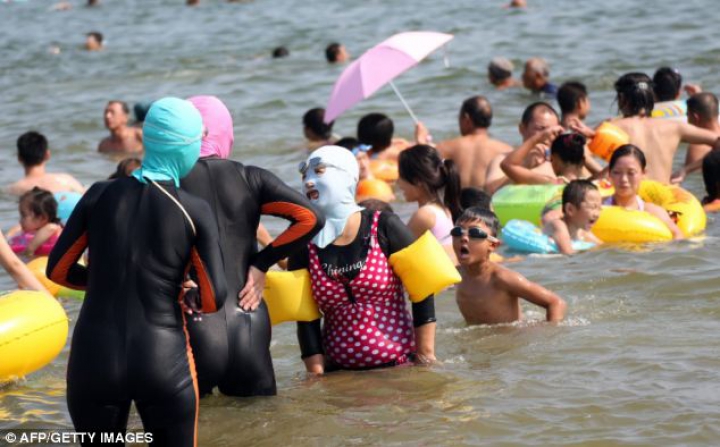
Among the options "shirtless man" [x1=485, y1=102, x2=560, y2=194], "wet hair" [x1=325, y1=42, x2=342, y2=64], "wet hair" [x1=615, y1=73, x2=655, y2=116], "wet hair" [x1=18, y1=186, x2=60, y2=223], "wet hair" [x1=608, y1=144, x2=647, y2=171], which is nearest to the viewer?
"wet hair" [x1=608, y1=144, x2=647, y2=171]

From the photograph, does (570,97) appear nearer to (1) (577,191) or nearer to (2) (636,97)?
(2) (636,97)

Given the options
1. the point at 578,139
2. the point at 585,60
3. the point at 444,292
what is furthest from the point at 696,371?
the point at 585,60

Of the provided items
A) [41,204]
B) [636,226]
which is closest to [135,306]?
[636,226]

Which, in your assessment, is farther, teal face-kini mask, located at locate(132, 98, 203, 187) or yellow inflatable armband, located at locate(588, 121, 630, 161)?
yellow inflatable armband, located at locate(588, 121, 630, 161)

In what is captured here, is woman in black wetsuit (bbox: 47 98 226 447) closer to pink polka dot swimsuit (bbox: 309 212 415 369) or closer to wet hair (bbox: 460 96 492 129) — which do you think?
pink polka dot swimsuit (bbox: 309 212 415 369)

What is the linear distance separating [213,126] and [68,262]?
0.93 meters

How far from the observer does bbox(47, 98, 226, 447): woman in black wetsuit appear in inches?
153

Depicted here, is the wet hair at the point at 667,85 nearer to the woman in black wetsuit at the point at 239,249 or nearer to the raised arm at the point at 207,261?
the woman in black wetsuit at the point at 239,249

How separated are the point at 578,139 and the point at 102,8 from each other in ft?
78.0

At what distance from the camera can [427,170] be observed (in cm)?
643

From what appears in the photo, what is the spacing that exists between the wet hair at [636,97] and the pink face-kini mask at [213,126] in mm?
6408

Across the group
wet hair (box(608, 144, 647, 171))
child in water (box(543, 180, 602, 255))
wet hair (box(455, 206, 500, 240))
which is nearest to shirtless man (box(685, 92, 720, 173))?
wet hair (box(608, 144, 647, 171))

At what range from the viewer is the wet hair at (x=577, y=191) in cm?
821

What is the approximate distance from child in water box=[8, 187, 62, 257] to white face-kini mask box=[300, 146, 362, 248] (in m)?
4.55
